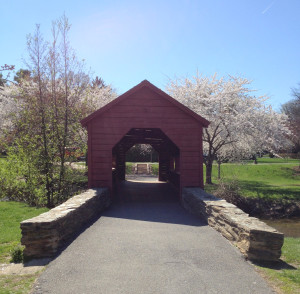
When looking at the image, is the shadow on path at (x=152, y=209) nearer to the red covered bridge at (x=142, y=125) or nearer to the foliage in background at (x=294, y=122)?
the red covered bridge at (x=142, y=125)

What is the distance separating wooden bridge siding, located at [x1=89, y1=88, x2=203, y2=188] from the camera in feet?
37.7

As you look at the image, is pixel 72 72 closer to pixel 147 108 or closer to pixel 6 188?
pixel 147 108

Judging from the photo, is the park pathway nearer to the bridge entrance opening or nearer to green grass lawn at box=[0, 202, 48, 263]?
green grass lawn at box=[0, 202, 48, 263]

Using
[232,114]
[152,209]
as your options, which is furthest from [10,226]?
[232,114]

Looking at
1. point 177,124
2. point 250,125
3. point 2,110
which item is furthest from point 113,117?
point 2,110

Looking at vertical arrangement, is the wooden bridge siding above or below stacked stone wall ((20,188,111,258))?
above

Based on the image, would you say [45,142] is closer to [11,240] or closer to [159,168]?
[11,240]

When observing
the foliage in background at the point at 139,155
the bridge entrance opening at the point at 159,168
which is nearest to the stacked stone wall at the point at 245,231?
the bridge entrance opening at the point at 159,168

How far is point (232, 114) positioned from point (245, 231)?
13.8m

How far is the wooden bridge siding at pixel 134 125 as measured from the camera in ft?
37.7

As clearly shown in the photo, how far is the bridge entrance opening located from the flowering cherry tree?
2.71 metres

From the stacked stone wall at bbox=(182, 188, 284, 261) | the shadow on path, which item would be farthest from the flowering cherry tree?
the stacked stone wall at bbox=(182, 188, 284, 261)

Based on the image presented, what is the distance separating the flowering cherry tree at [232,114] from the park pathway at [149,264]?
11.8 metres

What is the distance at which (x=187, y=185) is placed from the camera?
1174 cm
